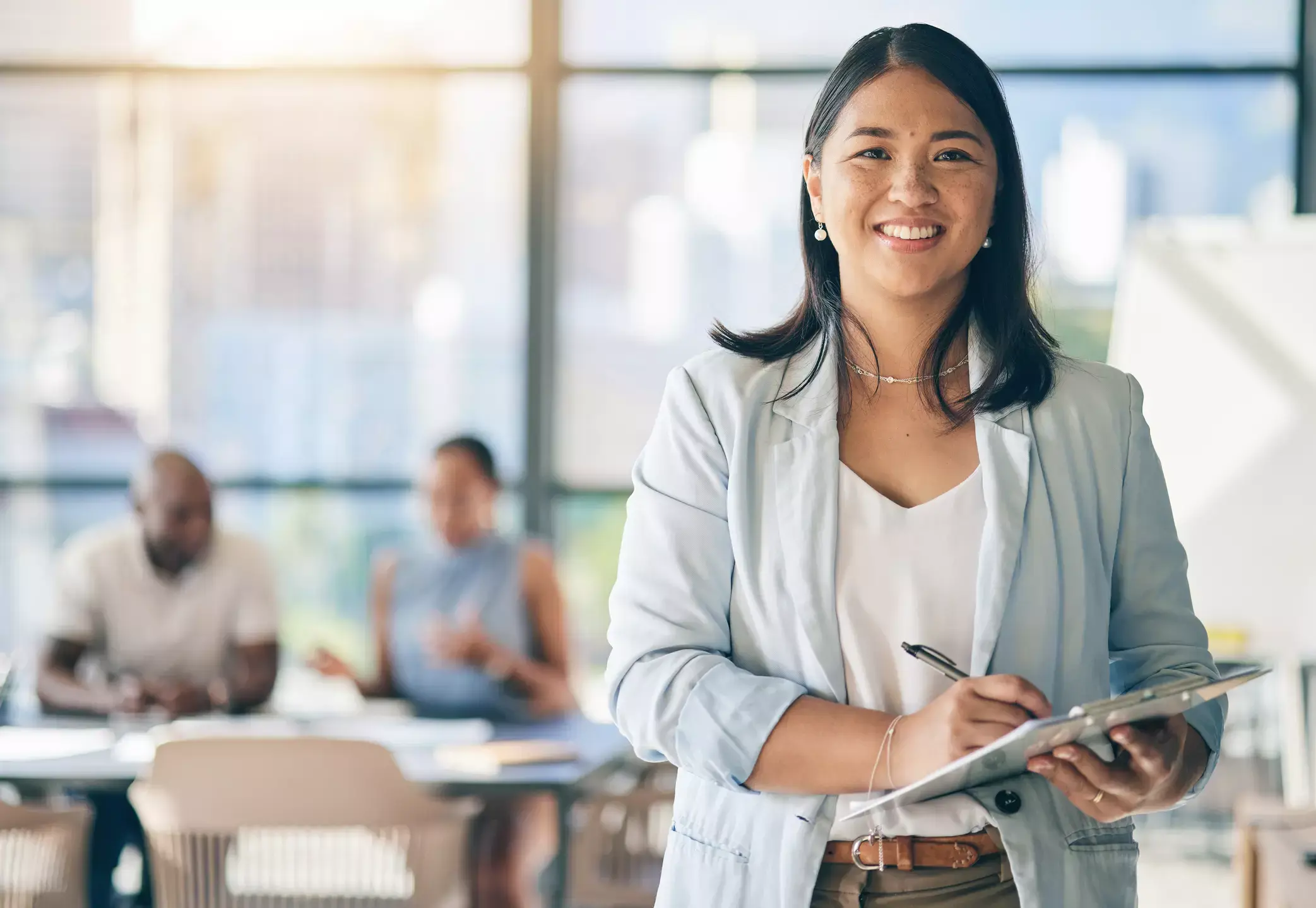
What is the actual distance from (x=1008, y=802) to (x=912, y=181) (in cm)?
57

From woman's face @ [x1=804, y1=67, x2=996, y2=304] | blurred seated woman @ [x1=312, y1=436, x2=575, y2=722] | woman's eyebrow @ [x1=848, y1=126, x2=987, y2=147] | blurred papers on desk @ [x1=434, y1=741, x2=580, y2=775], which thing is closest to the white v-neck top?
woman's face @ [x1=804, y1=67, x2=996, y2=304]

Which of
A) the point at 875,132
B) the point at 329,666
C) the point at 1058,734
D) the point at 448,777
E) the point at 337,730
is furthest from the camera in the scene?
the point at 329,666

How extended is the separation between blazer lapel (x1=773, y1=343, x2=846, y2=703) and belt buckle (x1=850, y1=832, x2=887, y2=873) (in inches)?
4.8

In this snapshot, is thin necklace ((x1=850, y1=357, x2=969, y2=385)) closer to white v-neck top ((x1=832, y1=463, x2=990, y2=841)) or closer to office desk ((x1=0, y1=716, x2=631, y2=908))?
white v-neck top ((x1=832, y1=463, x2=990, y2=841))

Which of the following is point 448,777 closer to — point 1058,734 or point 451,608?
point 451,608

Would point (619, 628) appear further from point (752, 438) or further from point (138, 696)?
point (138, 696)

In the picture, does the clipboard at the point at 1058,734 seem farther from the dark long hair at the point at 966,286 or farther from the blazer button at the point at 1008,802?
the dark long hair at the point at 966,286

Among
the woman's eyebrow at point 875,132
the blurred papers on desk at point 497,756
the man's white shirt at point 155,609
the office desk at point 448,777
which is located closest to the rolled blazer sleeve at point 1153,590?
the woman's eyebrow at point 875,132

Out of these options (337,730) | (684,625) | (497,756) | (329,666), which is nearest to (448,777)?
(497,756)

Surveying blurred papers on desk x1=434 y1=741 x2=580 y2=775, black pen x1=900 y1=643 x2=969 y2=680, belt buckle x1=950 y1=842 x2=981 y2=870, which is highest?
black pen x1=900 y1=643 x2=969 y2=680

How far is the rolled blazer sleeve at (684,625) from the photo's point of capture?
4.02 ft

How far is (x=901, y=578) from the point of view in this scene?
128 cm

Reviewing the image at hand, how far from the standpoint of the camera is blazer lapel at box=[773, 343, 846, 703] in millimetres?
1256

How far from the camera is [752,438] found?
1.33 meters
